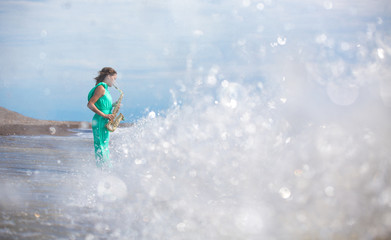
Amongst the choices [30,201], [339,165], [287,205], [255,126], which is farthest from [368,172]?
[30,201]

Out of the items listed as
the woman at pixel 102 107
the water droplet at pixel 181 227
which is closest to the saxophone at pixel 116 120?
the woman at pixel 102 107

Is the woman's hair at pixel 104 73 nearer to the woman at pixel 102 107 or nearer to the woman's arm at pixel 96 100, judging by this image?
the woman at pixel 102 107

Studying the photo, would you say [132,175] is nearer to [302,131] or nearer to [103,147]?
[103,147]

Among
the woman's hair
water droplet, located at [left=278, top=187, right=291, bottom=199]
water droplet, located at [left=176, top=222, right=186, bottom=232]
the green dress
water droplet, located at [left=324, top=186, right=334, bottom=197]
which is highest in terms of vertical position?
the woman's hair

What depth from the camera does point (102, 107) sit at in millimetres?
7059

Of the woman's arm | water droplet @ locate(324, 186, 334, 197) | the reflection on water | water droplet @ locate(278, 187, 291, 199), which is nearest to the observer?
the reflection on water

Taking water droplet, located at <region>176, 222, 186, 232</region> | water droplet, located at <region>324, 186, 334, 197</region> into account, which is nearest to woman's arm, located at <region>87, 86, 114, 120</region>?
water droplet, located at <region>176, 222, 186, 232</region>

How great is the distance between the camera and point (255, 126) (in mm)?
9695

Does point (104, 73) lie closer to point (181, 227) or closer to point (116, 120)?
point (116, 120)

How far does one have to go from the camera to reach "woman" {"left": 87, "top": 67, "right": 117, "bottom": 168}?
6930 mm

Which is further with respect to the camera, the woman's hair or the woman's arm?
the woman's hair

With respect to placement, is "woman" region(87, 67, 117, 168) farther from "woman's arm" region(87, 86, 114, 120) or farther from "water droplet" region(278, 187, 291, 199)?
"water droplet" region(278, 187, 291, 199)

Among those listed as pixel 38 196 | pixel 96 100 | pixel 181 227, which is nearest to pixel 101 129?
pixel 96 100

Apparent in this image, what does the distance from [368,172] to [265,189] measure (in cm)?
165
